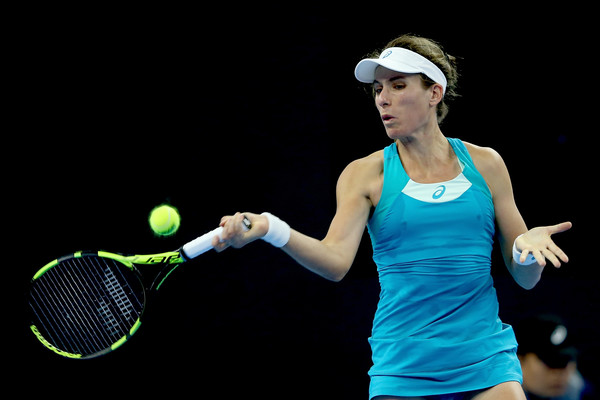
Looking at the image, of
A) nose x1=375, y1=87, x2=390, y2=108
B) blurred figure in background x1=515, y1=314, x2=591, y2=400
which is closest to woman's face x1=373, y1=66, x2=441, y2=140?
nose x1=375, y1=87, x2=390, y2=108

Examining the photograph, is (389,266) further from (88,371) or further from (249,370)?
(88,371)

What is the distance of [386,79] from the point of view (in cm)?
200

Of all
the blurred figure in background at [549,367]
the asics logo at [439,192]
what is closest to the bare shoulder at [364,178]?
the asics logo at [439,192]

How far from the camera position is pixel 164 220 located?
3.43 m

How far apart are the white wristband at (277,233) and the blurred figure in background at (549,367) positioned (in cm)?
147

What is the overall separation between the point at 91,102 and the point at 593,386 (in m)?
2.69

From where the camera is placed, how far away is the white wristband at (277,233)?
171cm

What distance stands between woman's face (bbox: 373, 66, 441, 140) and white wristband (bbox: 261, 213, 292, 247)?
1.50 ft

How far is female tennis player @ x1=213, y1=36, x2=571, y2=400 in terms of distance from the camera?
1729 millimetres

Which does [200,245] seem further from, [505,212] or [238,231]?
[505,212]

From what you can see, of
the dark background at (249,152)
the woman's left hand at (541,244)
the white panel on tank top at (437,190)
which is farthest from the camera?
the dark background at (249,152)

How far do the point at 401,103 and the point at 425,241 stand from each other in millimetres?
409

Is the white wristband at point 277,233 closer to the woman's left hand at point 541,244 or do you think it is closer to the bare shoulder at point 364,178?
the bare shoulder at point 364,178

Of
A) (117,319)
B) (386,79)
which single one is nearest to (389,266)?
(386,79)
